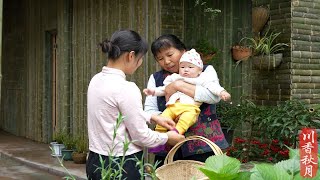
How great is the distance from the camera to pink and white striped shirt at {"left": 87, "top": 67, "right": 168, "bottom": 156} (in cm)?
233

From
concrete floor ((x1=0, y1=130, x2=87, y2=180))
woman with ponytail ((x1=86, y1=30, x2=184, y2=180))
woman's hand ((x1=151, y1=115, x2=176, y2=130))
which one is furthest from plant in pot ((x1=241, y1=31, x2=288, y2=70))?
woman with ponytail ((x1=86, y1=30, x2=184, y2=180))

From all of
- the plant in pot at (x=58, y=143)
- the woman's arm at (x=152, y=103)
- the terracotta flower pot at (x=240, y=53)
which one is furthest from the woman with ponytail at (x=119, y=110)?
the plant in pot at (x=58, y=143)

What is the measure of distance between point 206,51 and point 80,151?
2.67m

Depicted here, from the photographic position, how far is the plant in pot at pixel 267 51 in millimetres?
6027

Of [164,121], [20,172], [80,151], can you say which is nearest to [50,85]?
[80,151]

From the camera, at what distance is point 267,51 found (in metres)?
6.06

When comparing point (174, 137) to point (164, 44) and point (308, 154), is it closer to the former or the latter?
point (164, 44)

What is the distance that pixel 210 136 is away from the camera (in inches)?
109

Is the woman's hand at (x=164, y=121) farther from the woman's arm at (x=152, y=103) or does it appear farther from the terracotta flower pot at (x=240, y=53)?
the terracotta flower pot at (x=240, y=53)

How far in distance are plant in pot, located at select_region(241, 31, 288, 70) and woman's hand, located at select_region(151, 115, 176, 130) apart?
142 inches

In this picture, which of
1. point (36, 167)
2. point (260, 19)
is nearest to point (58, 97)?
point (36, 167)

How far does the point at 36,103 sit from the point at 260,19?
5.70m

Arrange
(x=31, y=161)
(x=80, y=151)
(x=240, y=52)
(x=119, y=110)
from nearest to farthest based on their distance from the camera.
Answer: (x=119, y=110) → (x=240, y=52) → (x=80, y=151) → (x=31, y=161)

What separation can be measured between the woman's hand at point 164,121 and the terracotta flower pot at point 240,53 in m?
4.21
